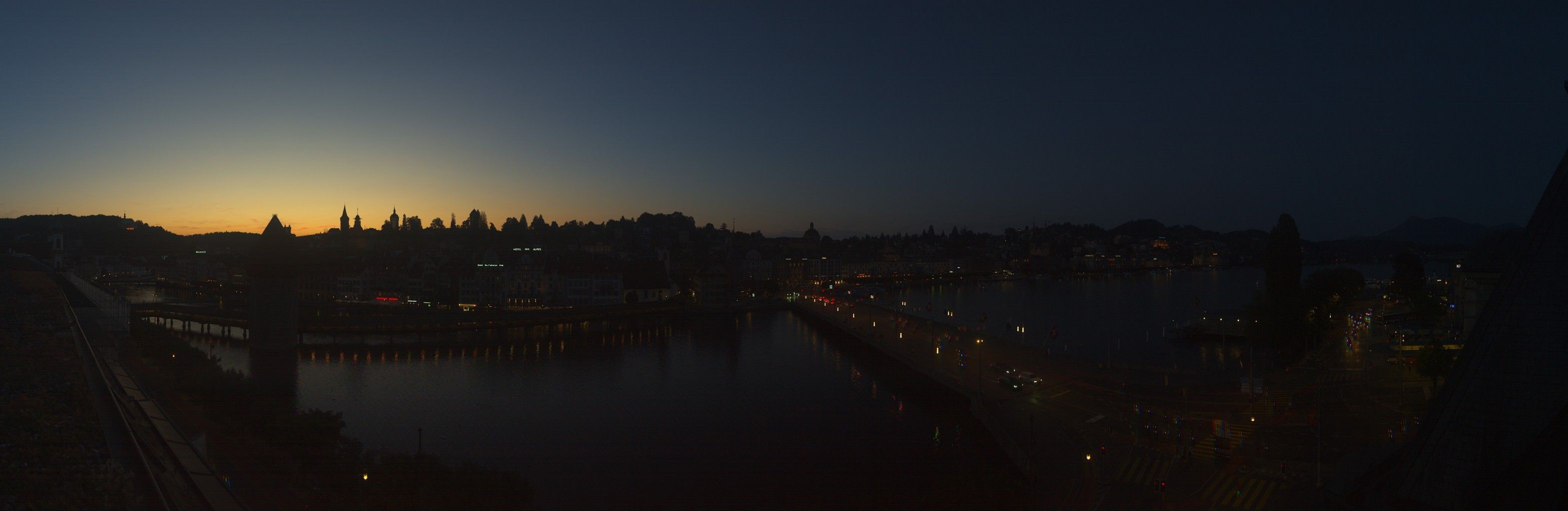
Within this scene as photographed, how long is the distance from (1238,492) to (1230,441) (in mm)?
1170

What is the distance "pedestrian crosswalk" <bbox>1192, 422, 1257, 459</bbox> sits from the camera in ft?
16.2

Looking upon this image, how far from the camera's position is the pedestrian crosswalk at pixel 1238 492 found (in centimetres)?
395

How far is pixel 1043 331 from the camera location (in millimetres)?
16094

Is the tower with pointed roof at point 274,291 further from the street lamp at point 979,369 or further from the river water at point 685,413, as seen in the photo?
the street lamp at point 979,369

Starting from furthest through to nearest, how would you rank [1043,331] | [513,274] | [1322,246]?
[1322,246] → [513,274] → [1043,331]

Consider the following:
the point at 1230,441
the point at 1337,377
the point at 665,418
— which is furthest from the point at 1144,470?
the point at 665,418

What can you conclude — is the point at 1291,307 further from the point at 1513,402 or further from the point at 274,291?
the point at 274,291

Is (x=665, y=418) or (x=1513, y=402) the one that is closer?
(x=1513, y=402)

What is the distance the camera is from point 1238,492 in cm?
414

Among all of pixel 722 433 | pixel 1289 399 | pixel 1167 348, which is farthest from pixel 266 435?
pixel 1167 348

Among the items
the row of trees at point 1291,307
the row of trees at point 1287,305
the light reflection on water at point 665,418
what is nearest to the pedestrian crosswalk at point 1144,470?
the light reflection on water at point 665,418

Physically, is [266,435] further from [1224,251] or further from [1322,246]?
[1322,246]

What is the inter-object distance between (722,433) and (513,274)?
49.4ft

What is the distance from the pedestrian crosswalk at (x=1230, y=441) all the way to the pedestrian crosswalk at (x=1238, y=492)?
0.44 meters
